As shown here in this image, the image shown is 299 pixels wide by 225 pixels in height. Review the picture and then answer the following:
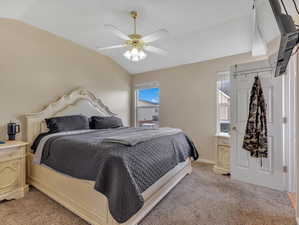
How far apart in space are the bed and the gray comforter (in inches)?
5.9

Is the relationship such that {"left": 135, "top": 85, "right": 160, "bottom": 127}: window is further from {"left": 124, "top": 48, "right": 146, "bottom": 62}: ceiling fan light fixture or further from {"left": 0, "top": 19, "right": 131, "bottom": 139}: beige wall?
{"left": 124, "top": 48, "right": 146, "bottom": 62}: ceiling fan light fixture

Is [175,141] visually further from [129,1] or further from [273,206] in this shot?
[129,1]

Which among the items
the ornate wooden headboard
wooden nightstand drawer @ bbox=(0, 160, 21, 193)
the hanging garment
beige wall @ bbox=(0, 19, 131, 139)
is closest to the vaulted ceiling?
beige wall @ bbox=(0, 19, 131, 139)

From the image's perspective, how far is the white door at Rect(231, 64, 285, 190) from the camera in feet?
8.54

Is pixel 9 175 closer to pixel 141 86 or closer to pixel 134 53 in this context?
pixel 134 53

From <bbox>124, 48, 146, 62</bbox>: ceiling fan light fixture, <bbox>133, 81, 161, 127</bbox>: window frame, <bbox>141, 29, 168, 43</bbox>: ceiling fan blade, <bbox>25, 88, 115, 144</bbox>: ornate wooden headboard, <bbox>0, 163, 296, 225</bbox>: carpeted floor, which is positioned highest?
<bbox>141, 29, 168, 43</bbox>: ceiling fan blade

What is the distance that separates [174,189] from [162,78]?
307 cm

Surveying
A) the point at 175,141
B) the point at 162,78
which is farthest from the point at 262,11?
the point at 162,78

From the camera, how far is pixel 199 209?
6.81 feet

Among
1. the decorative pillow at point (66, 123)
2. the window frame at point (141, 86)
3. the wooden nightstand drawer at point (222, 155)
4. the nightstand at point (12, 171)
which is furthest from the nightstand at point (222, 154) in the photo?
the nightstand at point (12, 171)

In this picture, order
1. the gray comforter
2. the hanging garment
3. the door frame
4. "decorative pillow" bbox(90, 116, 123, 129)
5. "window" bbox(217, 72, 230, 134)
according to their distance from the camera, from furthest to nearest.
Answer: "window" bbox(217, 72, 230, 134)
"decorative pillow" bbox(90, 116, 123, 129)
the hanging garment
the door frame
the gray comforter

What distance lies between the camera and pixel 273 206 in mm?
2137

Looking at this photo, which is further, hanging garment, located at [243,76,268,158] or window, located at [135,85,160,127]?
window, located at [135,85,160,127]

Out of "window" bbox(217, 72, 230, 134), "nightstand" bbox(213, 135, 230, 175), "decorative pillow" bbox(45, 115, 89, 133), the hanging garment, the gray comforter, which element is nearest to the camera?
the gray comforter
